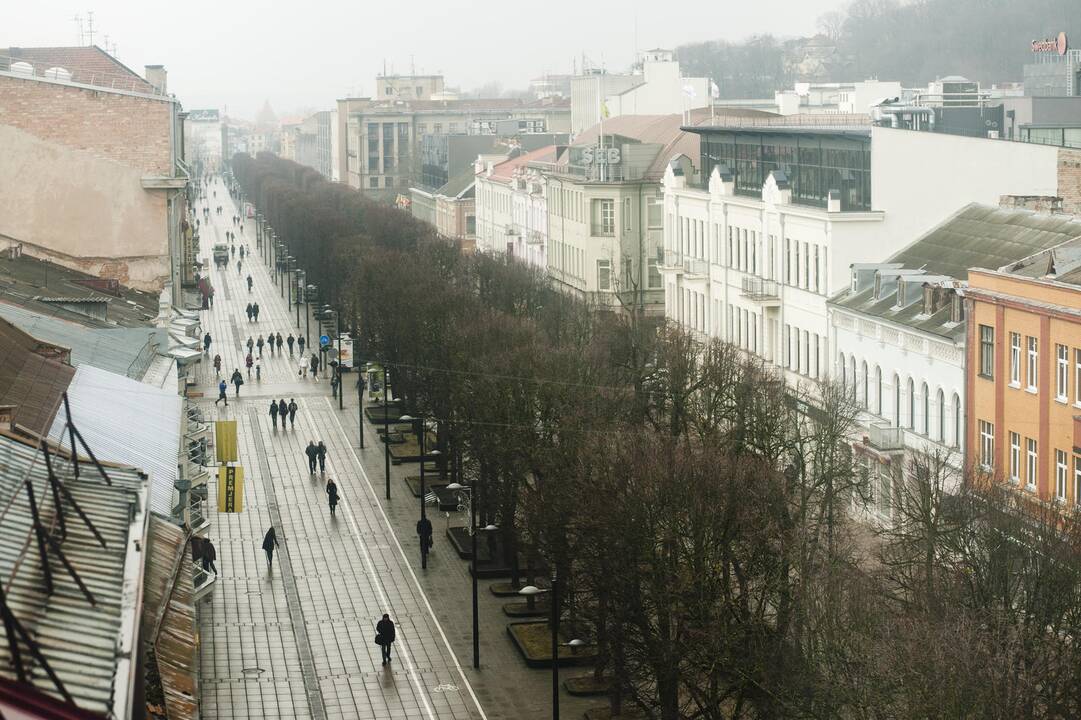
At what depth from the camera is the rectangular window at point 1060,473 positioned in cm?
4178

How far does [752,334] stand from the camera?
6994 cm

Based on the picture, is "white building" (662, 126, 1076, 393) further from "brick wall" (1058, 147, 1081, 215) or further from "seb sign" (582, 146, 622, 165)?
"seb sign" (582, 146, 622, 165)

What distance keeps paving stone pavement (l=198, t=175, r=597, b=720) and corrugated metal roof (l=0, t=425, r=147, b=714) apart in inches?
649

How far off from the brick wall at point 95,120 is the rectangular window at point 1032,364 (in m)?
34.7

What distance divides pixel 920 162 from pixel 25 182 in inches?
1265

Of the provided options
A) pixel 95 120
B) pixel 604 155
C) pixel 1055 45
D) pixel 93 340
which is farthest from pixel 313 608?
pixel 1055 45

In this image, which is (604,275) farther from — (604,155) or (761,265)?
(761,265)

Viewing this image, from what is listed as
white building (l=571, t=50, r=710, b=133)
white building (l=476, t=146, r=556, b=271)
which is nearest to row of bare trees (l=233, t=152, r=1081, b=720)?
white building (l=476, t=146, r=556, b=271)

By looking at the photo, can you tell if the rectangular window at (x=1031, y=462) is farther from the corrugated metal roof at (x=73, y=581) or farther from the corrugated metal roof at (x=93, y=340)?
the corrugated metal roof at (x=73, y=581)

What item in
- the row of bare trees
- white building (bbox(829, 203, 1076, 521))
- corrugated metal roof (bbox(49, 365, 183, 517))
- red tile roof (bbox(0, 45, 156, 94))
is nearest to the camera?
the row of bare trees

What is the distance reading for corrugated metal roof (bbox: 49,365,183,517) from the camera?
28672 mm

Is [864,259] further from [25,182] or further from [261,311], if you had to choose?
[261,311]

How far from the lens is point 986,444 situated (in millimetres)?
46062

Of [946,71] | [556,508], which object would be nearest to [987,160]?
[556,508]
